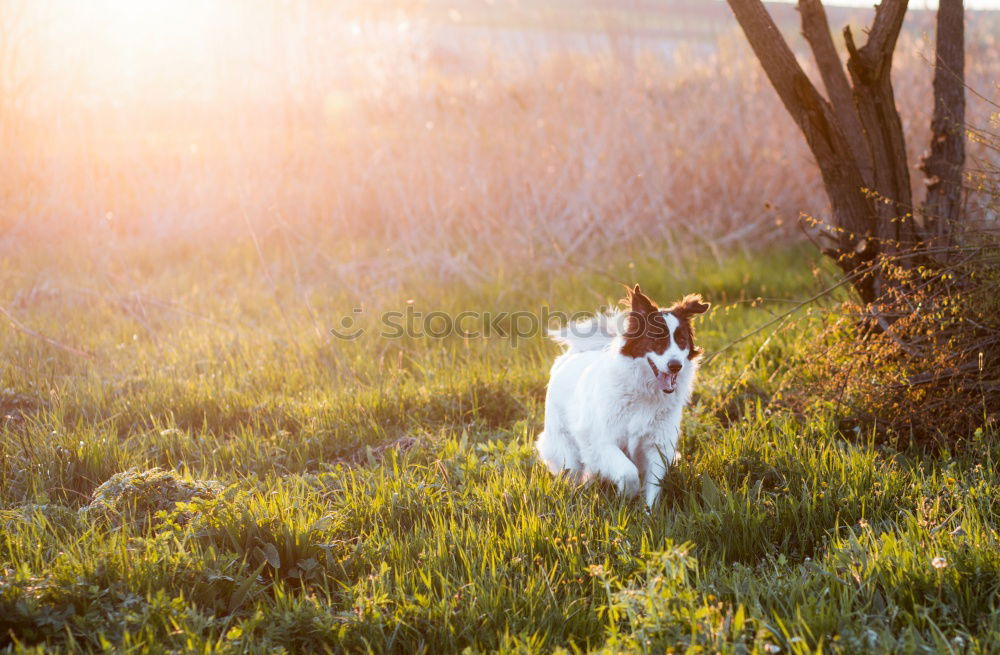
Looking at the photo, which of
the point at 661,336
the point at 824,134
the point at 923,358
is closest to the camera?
the point at 661,336

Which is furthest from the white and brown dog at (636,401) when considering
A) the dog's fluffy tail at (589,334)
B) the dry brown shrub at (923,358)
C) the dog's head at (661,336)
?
the dry brown shrub at (923,358)

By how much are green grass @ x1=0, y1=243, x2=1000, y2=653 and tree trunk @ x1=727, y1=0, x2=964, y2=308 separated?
112 cm

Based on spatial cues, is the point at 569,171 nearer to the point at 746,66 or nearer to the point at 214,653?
the point at 746,66

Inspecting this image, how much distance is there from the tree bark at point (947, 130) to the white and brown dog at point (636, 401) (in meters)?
2.07

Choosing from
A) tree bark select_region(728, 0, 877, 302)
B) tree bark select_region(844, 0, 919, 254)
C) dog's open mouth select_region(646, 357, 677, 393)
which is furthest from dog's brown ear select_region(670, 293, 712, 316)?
tree bark select_region(844, 0, 919, 254)

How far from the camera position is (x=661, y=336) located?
4.40 metres

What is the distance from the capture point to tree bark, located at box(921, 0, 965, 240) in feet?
17.7

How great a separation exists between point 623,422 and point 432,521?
1.16m

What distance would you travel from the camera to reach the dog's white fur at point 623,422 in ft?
14.4

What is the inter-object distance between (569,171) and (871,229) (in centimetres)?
608

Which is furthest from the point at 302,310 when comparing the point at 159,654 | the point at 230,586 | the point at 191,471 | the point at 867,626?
the point at 867,626

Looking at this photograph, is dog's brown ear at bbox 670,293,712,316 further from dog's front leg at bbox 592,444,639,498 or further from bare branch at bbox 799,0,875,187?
bare branch at bbox 799,0,875,187

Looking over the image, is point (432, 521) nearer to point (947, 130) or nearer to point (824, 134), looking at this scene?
point (824, 134)

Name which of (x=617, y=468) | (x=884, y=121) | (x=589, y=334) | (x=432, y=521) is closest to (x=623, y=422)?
(x=617, y=468)
